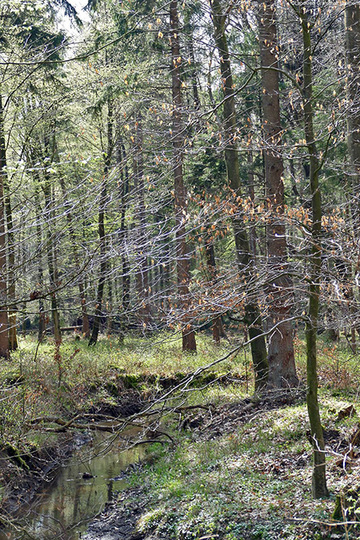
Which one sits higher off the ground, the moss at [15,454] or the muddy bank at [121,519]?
the moss at [15,454]

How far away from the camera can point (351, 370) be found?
1102 cm

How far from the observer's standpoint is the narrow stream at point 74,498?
23.4 feet

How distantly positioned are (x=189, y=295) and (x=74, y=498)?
4.55 m

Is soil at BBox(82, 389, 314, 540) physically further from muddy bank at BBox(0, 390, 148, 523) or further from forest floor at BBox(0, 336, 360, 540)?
muddy bank at BBox(0, 390, 148, 523)

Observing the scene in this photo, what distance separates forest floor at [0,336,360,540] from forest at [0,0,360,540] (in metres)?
0.04

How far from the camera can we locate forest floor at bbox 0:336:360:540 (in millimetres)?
5734

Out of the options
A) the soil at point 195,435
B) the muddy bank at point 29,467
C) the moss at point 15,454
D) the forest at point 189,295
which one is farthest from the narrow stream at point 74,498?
the moss at point 15,454

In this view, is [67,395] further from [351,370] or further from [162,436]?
[351,370]

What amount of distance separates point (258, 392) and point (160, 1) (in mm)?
11878

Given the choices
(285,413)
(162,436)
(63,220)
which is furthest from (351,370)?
(63,220)

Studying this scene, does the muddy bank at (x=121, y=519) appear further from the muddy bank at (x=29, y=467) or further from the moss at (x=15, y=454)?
the moss at (x=15, y=454)

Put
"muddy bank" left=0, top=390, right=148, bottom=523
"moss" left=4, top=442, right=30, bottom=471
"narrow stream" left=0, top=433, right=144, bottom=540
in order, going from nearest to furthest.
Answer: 1. "narrow stream" left=0, top=433, right=144, bottom=540
2. "muddy bank" left=0, top=390, right=148, bottom=523
3. "moss" left=4, top=442, right=30, bottom=471

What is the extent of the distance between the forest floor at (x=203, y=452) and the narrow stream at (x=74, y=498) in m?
0.26

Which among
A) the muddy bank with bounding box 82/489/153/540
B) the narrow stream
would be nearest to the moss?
the narrow stream
